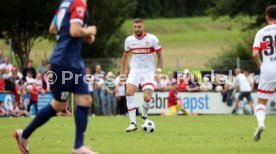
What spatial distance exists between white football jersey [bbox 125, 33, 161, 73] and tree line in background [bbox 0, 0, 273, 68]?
16.6 metres

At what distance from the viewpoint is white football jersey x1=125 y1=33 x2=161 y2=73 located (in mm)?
19000

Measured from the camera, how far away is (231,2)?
44375 millimetres

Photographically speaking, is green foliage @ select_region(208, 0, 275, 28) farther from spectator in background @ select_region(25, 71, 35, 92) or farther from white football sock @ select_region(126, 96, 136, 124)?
white football sock @ select_region(126, 96, 136, 124)

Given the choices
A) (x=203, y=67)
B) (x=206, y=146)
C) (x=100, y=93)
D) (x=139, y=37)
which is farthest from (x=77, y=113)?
(x=203, y=67)

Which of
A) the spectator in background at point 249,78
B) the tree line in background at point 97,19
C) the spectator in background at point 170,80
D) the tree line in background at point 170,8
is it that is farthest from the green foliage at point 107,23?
the tree line in background at point 170,8

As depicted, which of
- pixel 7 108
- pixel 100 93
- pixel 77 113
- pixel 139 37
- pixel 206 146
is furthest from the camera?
pixel 100 93

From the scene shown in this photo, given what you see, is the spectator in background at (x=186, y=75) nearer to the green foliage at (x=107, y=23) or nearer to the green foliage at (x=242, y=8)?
the green foliage at (x=242, y=8)

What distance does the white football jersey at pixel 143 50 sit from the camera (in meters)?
19.0

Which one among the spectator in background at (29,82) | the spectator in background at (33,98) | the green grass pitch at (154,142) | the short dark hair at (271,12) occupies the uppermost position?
the short dark hair at (271,12)

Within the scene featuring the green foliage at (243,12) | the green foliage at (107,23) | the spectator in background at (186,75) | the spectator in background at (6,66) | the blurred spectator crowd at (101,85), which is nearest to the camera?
the spectator in background at (6,66)

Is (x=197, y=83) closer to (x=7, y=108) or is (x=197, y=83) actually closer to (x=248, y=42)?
(x=7, y=108)

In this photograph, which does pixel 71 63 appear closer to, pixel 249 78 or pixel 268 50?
pixel 268 50

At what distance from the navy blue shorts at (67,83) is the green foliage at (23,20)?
28.6 metres

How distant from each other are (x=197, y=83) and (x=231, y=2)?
1157 cm
